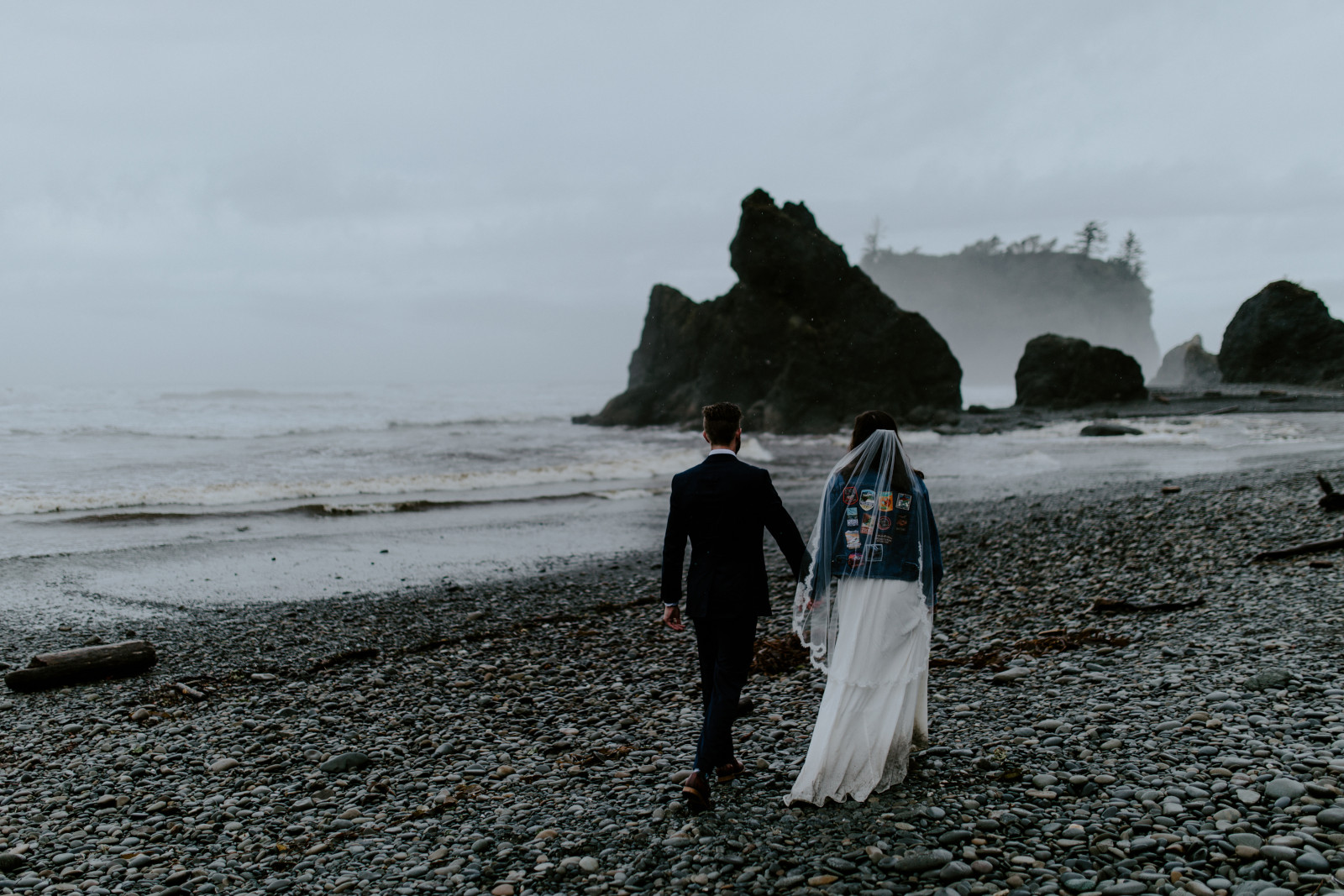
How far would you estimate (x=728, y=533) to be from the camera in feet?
14.7

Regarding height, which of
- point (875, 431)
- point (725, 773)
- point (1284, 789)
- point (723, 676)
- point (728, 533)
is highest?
point (875, 431)

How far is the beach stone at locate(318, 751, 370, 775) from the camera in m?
5.27

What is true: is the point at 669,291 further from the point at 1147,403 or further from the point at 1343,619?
the point at 1343,619

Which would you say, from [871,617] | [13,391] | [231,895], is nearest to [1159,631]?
[871,617]

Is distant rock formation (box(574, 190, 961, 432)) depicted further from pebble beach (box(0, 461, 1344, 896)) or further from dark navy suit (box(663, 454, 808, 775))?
dark navy suit (box(663, 454, 808, 775))

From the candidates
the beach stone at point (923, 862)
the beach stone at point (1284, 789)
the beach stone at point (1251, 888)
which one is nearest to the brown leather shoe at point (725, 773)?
the beach stone at point (923, 862)

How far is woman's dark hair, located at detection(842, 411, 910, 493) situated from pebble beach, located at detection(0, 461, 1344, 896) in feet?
5.68

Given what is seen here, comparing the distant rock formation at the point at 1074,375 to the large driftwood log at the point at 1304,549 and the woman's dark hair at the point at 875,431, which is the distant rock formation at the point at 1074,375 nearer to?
the large driftwood log at the point at 1304,549

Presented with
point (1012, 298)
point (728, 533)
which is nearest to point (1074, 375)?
point (728, 533)

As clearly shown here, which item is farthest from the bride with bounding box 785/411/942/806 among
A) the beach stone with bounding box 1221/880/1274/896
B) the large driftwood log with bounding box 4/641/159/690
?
the large driftwood log with bounding box 4/641/159/690

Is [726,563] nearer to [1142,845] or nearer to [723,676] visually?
[723,676]

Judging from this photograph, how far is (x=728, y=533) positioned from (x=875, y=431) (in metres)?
1.02

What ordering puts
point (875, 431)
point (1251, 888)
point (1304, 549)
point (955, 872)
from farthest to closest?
point (1304, 549) < point (875, 431) < point (955, 872) < point (1251, 888)

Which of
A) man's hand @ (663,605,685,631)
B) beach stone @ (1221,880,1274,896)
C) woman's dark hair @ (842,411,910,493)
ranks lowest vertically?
beach stone @ (1221,880,1274,896)
